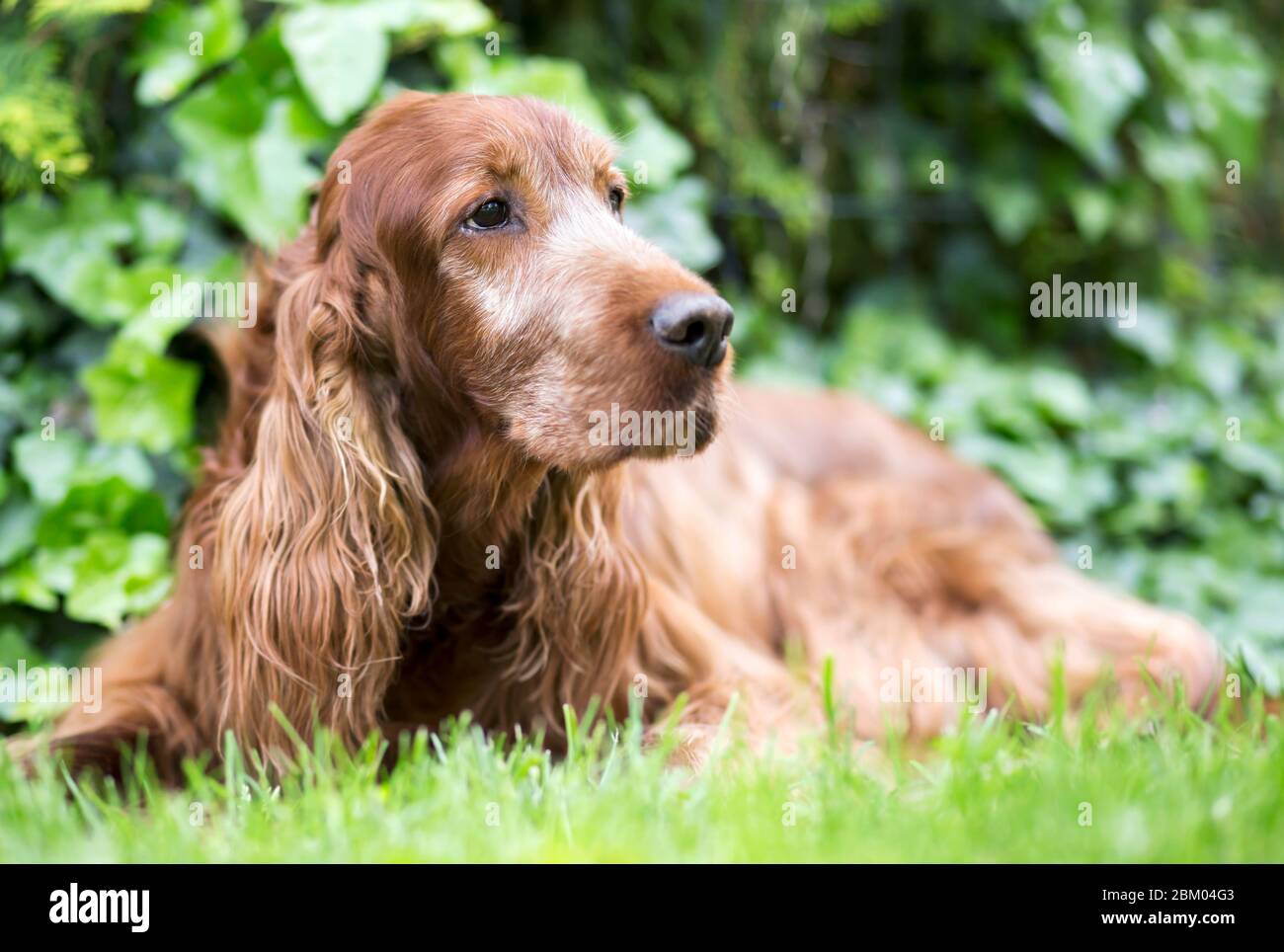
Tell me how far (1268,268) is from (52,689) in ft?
16.4

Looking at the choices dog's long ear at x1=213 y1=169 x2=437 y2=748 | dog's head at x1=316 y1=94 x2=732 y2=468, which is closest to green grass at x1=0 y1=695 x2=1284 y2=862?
dog's long ear at x1=213 y1=169 x2=437 y2=748

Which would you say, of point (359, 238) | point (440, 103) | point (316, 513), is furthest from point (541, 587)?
point (440, 103)

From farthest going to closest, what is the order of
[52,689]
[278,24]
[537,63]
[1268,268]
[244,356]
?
[1268,268] < [537,63] < [278,24] < [52,689] < [244,356]

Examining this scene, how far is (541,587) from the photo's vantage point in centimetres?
265

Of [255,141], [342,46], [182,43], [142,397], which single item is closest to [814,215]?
[342,46]

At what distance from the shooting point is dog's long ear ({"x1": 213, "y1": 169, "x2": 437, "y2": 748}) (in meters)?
2.50

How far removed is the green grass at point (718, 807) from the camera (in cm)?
194

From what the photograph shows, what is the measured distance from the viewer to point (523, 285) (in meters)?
2.48

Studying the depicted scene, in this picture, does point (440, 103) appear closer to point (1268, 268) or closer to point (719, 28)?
point (719, 28)

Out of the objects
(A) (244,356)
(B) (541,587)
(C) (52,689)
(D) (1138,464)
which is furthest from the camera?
(D) (1138,464)

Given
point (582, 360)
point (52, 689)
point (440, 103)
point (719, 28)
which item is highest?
point (719, 28)

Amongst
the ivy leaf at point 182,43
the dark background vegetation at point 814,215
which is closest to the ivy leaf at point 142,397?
the dark background vegetation at point 814,215

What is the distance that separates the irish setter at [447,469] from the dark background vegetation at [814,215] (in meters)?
0.60

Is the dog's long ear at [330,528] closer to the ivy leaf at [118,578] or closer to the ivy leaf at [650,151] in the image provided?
the ivy leaf at [118,578]
